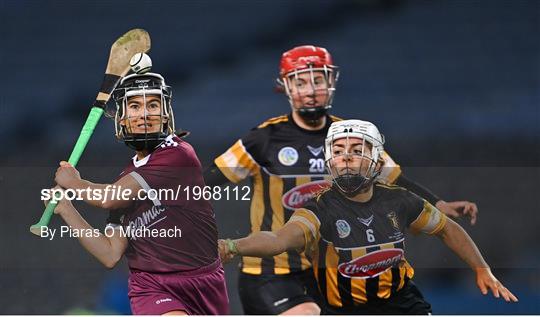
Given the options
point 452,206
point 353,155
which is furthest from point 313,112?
point 452,206

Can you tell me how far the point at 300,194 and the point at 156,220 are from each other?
0.98m

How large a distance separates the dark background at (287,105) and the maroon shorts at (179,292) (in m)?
1.27

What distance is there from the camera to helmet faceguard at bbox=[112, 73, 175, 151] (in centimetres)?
550

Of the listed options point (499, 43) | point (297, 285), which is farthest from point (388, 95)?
point (297, 285)

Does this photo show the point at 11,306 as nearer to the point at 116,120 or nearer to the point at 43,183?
the point at 43,183

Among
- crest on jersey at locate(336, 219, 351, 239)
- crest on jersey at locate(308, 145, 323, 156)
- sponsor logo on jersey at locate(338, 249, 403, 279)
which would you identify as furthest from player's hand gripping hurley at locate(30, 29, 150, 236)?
sponsor logo on jersey at locate(338, 249, 403, 279)

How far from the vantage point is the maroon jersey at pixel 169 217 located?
530 cm

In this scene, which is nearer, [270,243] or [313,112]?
[270,243]

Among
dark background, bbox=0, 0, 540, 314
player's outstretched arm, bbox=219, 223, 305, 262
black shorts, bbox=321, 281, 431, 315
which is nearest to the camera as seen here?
player's outstretched arm, bbox=219, 223, 305, 262

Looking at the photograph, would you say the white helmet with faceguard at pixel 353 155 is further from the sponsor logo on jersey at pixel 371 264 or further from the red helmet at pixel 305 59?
the red helmet at pixel 305 59

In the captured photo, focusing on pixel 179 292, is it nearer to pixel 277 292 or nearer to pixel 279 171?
pixel 277 292

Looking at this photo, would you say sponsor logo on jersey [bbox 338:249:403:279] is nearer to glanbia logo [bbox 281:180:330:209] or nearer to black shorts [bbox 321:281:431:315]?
black shorts [bbox 321:281:431:315]

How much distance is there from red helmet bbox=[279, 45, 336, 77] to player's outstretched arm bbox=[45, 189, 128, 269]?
1556 mm
